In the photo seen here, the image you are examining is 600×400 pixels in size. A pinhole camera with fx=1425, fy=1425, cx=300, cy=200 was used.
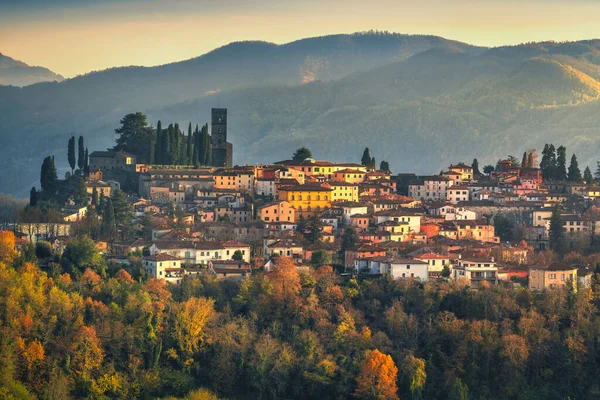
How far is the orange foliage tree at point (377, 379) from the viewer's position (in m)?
51.1

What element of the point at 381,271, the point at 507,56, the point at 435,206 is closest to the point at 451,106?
the point at 507,56

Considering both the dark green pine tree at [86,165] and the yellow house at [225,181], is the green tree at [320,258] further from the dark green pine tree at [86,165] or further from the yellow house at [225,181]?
the dark green pine tree at [86,165]

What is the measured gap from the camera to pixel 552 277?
5694cm

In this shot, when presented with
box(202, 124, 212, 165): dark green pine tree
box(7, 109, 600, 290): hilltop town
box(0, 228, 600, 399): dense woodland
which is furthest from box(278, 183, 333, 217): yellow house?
box(0, 228, 600, 399): dense woodland

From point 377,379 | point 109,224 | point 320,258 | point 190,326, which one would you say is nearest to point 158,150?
point 109,224

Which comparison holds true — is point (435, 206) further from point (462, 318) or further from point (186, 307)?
point (186, 307)

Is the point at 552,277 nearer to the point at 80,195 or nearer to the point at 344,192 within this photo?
the point at 344,192

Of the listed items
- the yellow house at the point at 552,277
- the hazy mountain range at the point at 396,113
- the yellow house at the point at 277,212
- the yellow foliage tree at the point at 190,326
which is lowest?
the yellow foliage tree at the point at 190,326

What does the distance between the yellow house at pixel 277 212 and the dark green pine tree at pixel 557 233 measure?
12.0 meters

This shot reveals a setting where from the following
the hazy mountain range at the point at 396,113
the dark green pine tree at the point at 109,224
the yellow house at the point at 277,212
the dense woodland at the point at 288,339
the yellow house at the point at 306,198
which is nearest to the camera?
the dense woodland at the point at 288,339

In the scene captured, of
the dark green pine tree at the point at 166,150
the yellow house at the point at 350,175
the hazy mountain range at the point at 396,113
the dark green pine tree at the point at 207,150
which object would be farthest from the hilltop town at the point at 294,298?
the hazy mountain range at the point at 396,113

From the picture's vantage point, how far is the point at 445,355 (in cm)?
5338

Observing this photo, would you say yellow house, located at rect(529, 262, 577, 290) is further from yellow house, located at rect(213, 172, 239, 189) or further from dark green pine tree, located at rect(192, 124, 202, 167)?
dark green pine tree, located at rect(192, 124, 202, 167)

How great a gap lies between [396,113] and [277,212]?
97762 mm
